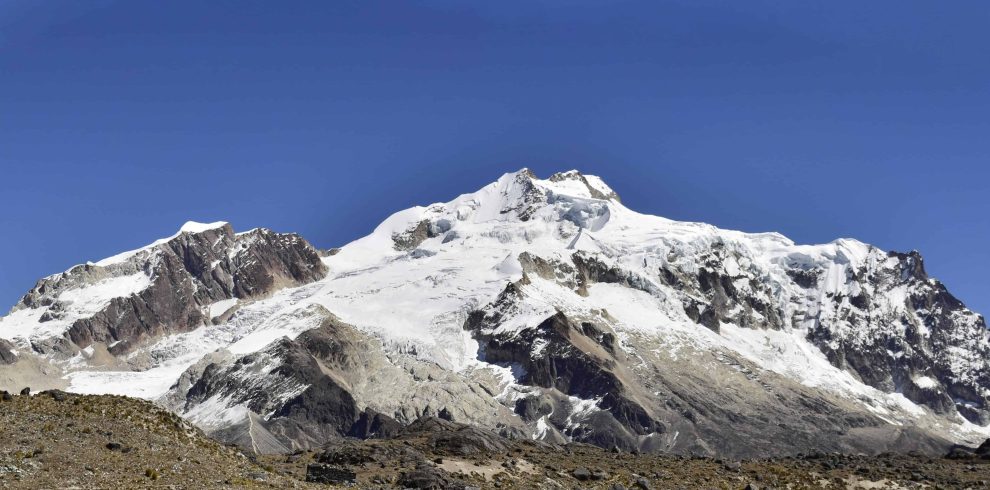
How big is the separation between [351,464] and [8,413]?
1013 inches

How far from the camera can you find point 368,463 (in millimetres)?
93000

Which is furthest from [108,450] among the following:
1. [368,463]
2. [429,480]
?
[368,463]

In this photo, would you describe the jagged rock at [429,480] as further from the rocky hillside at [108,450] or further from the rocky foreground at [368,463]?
the rocky hillside at [108,450]

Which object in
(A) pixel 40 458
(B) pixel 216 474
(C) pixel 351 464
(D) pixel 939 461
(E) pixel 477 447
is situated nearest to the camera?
(A) pixel 40 458

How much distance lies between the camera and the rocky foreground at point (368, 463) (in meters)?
70.7

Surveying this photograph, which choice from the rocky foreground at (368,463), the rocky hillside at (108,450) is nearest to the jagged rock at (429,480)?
the rocky foreground at (368,463)

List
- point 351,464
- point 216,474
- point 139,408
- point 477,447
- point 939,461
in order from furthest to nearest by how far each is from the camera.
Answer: point 939,461
point 477,447
point 351,464
point 139,408
point 216,474

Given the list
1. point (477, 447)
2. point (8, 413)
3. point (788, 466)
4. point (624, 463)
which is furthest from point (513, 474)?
point (8, 413)

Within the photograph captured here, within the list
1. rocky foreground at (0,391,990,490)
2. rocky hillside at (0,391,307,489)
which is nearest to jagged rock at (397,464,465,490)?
rocky foreground at (0,391,990,490)

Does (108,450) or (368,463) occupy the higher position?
(368,463)

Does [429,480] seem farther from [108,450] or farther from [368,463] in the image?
[108,450]

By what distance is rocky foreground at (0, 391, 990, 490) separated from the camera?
70688 mm

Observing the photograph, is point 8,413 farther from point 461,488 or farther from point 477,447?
point 477,447

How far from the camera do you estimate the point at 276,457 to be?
338 ft
